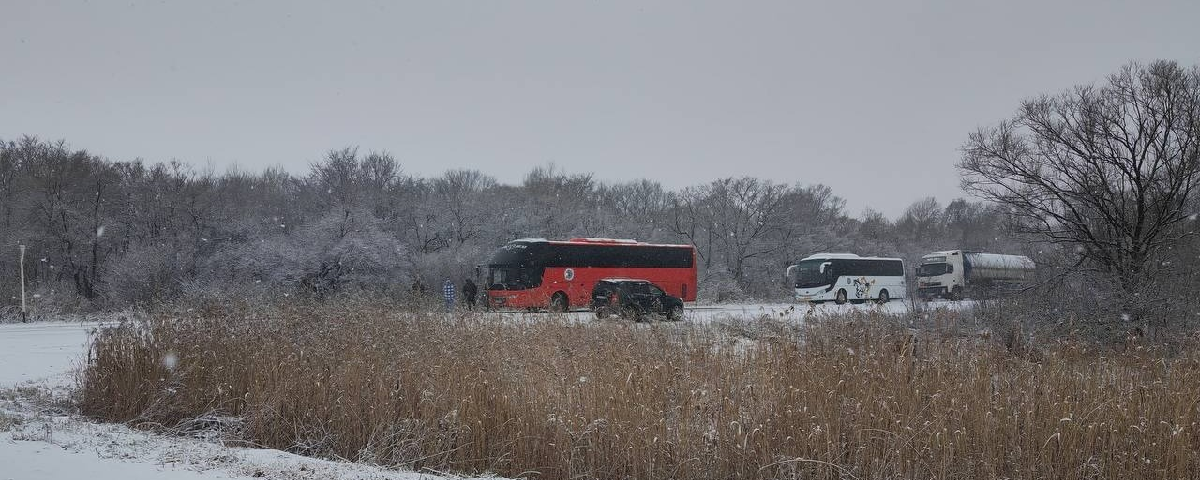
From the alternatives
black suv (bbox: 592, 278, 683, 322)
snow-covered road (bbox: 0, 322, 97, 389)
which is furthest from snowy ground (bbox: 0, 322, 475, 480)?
black suv (bbox: 592, 278, 683, 322)

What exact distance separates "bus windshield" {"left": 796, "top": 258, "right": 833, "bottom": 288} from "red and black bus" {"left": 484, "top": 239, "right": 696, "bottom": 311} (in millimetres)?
8173

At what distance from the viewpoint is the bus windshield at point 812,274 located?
3394cm

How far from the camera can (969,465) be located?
17.6ft

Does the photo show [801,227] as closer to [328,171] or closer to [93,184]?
[328,171]

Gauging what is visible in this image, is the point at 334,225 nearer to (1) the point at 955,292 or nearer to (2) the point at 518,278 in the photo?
(2) the point at 518,278

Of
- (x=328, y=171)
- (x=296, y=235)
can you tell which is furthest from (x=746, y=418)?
(x=328, y=171)

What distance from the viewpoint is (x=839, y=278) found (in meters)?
34.1

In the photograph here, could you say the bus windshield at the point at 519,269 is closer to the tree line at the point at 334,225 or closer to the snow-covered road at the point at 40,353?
the tree line at the point at 334,225

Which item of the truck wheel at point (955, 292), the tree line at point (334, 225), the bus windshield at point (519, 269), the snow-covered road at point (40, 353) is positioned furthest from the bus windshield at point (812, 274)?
the snow-covered road at point (40, 353)

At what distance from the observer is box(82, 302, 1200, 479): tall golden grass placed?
18.1 feet

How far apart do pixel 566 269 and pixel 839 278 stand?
14.6 meters

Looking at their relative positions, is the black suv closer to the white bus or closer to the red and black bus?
the red and black bus

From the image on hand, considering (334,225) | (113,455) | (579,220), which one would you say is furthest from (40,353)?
(579,220)

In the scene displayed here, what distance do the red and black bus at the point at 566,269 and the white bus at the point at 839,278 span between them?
8.19 m
